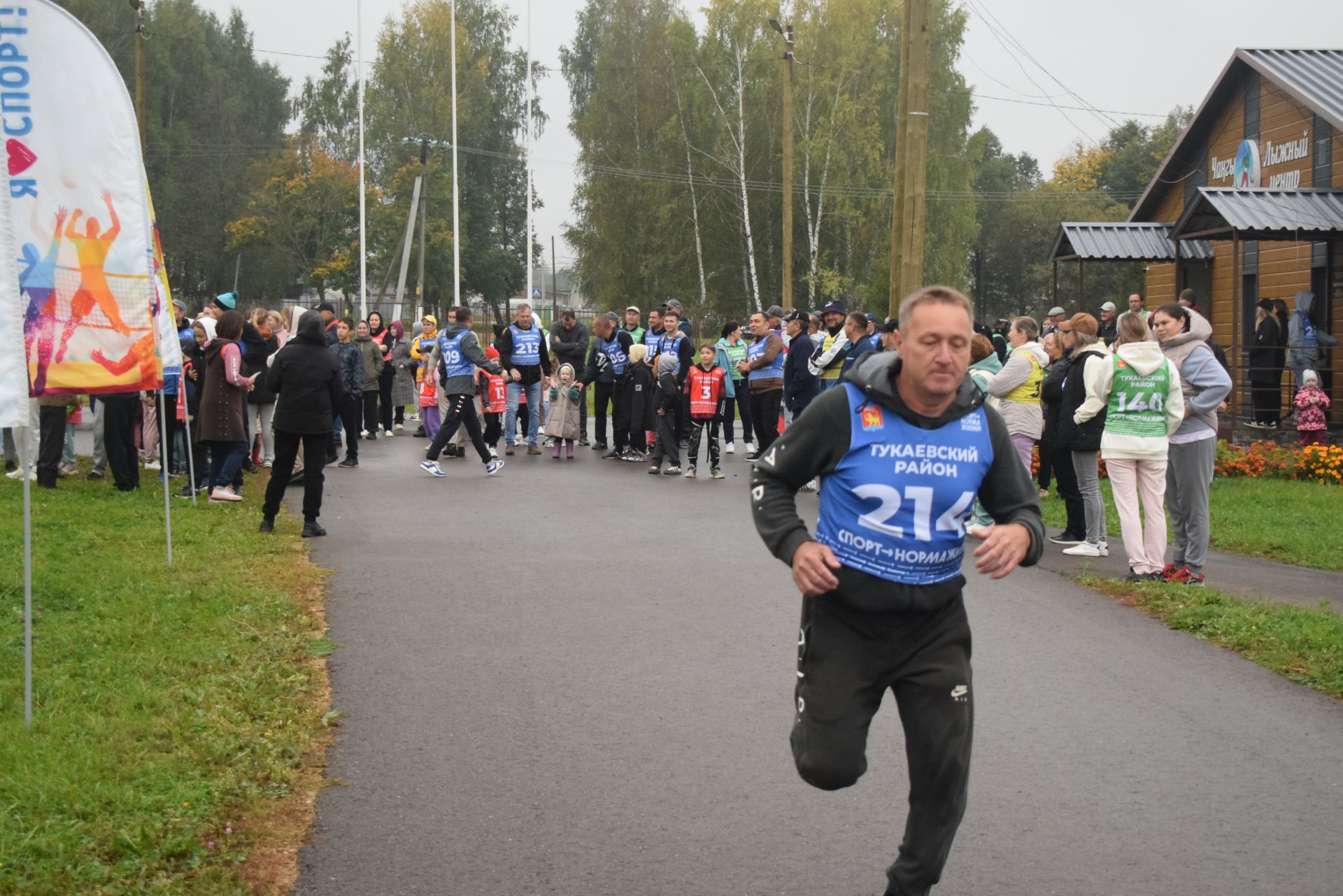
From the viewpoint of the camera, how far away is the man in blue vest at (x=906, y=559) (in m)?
4.16

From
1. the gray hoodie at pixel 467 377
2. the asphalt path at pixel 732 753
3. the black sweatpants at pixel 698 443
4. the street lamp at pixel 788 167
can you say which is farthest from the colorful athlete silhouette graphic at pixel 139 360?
the street lamp at pixel 788 167

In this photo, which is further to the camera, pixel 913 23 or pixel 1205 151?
pixel 1205 151

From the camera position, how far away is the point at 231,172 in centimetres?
7706

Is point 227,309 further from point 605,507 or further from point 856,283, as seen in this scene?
point 856,283

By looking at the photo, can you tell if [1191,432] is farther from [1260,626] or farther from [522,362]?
[522,362]

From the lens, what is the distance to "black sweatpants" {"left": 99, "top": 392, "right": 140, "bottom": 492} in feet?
48.2

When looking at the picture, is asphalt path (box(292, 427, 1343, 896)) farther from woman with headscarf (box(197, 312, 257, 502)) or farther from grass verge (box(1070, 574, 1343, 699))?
woman with headscarf (box(197, 312, 257, 502))

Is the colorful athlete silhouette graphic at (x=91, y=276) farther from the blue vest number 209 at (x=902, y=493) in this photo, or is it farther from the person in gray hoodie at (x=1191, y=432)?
the person in gray hoodie at (x=1191, y=432)

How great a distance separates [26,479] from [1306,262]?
24.7 m

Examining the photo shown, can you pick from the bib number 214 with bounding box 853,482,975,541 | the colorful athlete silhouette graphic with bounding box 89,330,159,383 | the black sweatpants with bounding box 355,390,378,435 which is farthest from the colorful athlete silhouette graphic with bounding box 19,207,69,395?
the black sweatpants with bounding box 355,390,378,435

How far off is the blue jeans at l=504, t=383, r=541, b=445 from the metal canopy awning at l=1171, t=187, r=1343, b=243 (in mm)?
10652

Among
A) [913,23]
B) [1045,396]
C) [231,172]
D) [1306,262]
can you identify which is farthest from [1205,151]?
[231,172]

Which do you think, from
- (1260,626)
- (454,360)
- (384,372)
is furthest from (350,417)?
(384,372)

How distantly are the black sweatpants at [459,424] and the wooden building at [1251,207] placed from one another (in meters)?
11.5
